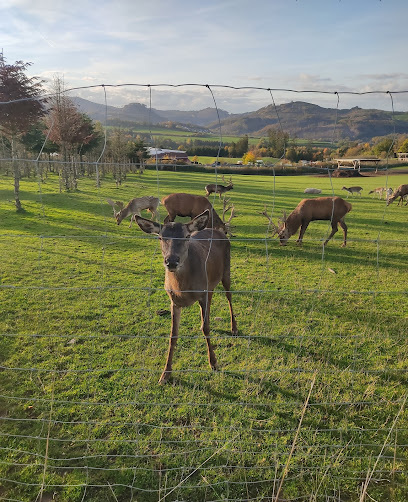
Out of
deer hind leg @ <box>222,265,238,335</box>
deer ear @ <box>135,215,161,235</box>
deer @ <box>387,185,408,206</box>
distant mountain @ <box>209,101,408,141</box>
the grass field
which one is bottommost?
the grass field

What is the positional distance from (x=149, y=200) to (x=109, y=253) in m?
5.83

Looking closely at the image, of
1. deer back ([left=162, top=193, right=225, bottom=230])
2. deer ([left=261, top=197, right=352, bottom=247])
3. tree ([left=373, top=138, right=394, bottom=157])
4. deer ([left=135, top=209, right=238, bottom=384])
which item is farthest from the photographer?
deer back ([left=162, top=193, right=225, bottom=230])

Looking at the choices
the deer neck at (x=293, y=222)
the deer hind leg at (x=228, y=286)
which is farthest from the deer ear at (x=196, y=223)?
the deer neck at (x=293, y=222)

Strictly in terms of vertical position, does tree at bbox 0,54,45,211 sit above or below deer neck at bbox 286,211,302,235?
above

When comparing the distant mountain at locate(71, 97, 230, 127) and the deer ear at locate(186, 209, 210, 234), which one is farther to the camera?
the distant mountain at locate(71, 97, 230, 127)

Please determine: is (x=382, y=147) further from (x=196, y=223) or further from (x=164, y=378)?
(x=164, y=378)

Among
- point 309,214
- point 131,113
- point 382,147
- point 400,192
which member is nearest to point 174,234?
point 131,113

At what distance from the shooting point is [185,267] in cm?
423

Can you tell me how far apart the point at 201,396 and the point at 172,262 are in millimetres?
1755

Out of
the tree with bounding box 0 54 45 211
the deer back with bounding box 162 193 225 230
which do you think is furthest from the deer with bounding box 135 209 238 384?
the tree with bounding box 0 54 45 211

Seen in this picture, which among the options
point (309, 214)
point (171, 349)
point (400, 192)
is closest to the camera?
point (171, 349)

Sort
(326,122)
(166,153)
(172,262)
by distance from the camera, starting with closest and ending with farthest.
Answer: (172,262) < (326,122) < (166,153)

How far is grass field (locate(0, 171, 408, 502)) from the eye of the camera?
9.85 feet

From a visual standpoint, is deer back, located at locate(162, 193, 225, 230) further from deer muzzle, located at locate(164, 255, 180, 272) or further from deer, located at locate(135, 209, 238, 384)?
deer muzzle, located at locate(164, 255, 180, 272)
